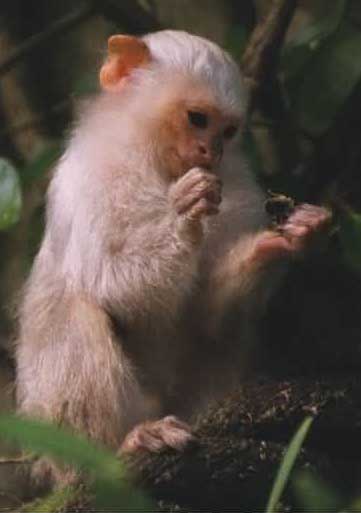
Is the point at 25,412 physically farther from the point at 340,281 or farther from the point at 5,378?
the point at 5,378

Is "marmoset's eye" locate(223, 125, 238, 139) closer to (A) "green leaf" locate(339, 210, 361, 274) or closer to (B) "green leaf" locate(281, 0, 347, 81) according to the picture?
(A) "green leaf" locate(339, 210, 361, 274)

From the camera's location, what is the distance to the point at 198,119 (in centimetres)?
495

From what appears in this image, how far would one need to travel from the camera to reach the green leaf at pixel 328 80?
541cm

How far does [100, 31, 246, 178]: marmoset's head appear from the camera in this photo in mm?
4902

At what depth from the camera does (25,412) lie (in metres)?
5.11

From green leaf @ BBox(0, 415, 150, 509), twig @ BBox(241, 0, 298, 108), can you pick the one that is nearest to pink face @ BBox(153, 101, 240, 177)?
twig @ BBox(241, 0, 298, 108)

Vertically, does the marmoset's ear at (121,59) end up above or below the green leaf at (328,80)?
above

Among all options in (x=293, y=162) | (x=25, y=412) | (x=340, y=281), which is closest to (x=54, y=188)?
(x=25, y=412)

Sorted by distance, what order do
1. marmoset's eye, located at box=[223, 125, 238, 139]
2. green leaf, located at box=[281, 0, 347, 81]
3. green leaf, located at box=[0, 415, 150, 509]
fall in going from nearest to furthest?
green leaf, located at box=[0, 415, 150, 509] → marmoset's eye, located at box=[223, 125, 238, 139] → green leaf, located at box=[281, 0, 347, 81]

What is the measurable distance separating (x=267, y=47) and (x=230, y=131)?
3.99ft

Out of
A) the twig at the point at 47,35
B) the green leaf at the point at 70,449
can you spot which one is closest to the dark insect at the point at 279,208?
the twig at the point at 47,35

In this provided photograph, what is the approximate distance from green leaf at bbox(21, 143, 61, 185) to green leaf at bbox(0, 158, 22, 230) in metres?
0.59

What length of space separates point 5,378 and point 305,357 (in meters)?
2.41

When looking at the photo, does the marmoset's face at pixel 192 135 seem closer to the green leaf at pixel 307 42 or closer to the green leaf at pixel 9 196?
the green leaf at pixel 9 196
